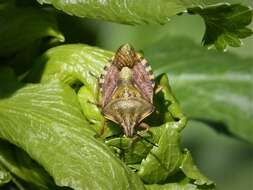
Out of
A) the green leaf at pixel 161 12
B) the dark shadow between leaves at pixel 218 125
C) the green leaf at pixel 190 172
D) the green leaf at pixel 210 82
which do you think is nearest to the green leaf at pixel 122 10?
the green leaf at pixel 161 12

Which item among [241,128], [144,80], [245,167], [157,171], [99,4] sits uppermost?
[99,4]

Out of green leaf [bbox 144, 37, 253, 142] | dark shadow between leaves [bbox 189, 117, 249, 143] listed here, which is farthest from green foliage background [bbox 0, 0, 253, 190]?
dark shadow between leaves [bbox 189, 117, 249, 143]

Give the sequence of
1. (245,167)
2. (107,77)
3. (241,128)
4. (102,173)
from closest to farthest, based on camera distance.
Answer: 1. (102,173)
2. (107,77)
3. (241,128)
4. (245,167)

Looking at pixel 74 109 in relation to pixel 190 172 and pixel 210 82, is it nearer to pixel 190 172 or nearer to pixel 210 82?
pixel 190 172

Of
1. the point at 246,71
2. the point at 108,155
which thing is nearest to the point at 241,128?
the point at 246,71

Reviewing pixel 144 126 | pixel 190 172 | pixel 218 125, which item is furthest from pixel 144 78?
pixel 218 125

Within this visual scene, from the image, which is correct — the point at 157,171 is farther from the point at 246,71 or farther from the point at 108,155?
the point at 246,71
